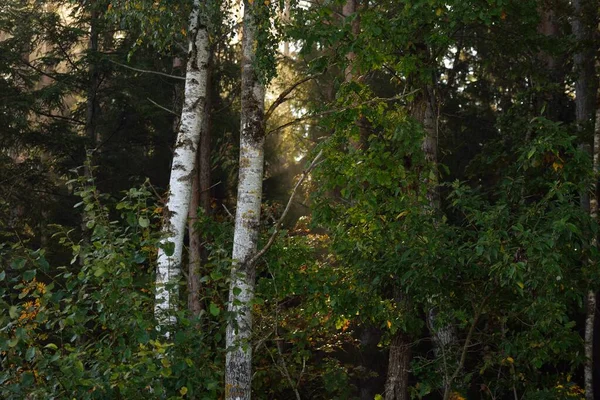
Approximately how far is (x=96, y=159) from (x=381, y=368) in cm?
800

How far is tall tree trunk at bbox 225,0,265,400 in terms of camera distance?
26.5 feet

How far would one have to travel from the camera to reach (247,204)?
8391 mm

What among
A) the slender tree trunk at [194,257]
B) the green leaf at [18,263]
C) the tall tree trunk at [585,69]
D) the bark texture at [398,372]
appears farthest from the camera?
the tall tree trunk at [585,69]

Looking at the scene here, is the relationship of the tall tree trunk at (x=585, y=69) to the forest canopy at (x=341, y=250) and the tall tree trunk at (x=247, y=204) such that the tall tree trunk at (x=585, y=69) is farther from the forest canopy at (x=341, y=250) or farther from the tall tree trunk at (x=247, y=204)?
the tall tree trunk at (x=247, y=204)

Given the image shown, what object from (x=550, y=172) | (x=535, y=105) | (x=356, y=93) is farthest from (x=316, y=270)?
(x=535, y=105)

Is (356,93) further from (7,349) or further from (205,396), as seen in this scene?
(7,349)

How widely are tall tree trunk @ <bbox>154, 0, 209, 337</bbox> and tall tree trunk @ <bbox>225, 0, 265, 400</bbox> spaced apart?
63 cm

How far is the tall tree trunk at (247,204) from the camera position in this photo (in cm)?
807

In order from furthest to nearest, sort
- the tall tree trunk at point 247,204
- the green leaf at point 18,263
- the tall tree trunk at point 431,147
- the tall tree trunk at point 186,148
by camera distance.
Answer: the tall tree trunk at point 431,147 < the tall tree trunk at point 186,148 < the tall tree trunk at point 247,204 < the green leaf at point 18,263

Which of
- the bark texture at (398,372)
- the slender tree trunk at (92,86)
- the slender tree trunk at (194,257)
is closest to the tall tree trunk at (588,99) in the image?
the bark texture at (398,372)

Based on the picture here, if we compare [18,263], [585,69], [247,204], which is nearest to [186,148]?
[247,204]

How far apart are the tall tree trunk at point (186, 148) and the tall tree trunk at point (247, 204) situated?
0.63m

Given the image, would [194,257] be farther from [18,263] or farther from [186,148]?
[18,263]

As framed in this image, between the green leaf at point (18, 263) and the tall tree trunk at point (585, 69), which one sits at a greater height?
the tall tree trunk at point (585, 69)
